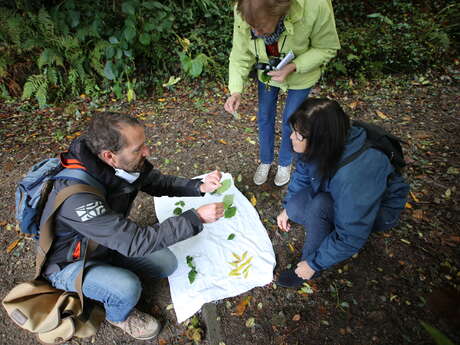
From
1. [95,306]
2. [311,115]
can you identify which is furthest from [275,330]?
[311,115]

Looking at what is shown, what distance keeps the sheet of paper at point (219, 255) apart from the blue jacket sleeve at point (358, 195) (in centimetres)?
96

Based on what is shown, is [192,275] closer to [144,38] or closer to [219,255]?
[219,255]

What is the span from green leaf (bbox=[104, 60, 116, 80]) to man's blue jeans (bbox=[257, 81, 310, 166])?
289 centimetres

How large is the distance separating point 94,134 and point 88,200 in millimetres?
413

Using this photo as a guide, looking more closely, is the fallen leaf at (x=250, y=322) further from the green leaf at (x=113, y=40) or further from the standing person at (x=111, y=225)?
the green leaf at (x=113, y=40)

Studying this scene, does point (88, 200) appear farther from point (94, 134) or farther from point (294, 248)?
point (294, 248)

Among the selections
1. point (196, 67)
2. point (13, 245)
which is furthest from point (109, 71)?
point (13, 245)

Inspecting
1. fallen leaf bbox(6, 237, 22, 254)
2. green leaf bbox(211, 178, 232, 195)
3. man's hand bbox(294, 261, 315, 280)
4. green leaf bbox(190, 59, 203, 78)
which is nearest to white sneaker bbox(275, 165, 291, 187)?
green leaf bbox(211, 178, 232, 195)

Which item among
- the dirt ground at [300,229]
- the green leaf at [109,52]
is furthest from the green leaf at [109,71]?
the dirt ground at [300,229]

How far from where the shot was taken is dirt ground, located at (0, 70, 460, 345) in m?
2.05

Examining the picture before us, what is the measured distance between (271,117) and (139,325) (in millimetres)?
2139

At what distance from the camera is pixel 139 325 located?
2035mm

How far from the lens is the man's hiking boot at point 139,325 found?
2027mm

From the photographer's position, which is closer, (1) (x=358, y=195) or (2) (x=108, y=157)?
(1) (x=358, y=195)
